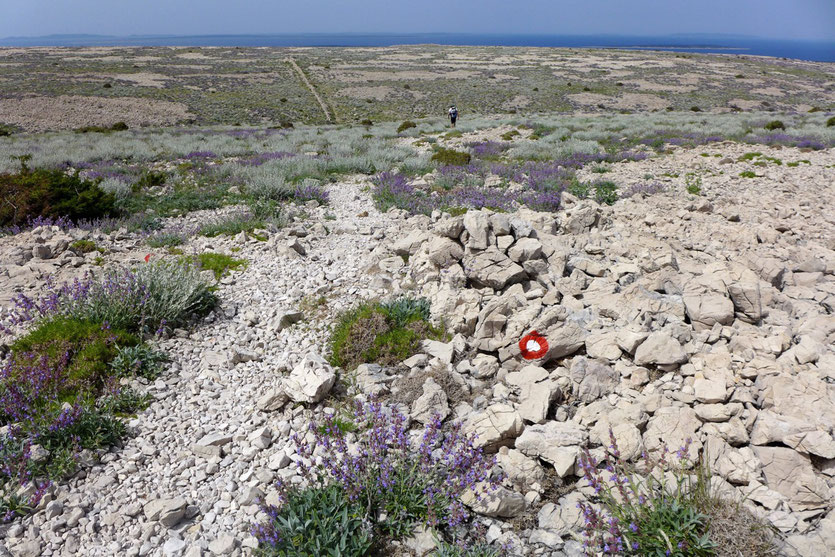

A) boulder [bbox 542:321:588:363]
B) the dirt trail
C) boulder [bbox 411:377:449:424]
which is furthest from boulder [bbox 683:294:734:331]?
the dirt trail

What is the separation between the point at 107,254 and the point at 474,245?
23.2 feet

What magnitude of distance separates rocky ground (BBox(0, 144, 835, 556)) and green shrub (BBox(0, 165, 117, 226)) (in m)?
1.38

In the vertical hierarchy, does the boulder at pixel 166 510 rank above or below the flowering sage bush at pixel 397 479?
below

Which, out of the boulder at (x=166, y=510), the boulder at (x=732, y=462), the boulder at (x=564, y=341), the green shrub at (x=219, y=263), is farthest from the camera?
the green shrub at (x=219, y=263)

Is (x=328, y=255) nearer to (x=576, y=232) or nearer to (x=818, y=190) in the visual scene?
(x=576, y=232)

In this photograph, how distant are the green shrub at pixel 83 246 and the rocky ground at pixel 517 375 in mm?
146

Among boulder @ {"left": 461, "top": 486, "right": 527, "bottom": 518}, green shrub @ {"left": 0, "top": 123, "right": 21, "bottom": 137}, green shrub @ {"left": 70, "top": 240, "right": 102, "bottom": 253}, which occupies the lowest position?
boulder @ {"left": 461, "top": 486, "right": 527, "bottom": 518}

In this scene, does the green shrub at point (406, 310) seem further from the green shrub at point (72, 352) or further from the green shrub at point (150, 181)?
the green shrub at point (150, 181)

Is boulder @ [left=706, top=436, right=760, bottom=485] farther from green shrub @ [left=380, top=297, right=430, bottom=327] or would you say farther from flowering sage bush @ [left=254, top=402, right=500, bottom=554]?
green shrub @ [left=380, top=297, right=430, bottom=327]

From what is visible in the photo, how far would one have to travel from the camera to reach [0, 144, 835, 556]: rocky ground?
3.56m

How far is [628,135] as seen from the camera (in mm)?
23641

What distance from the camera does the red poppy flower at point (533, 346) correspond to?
16.7ft

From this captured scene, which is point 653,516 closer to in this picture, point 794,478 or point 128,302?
point 794,478

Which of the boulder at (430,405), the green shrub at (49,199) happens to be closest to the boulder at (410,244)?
the boulder at (430,405)
